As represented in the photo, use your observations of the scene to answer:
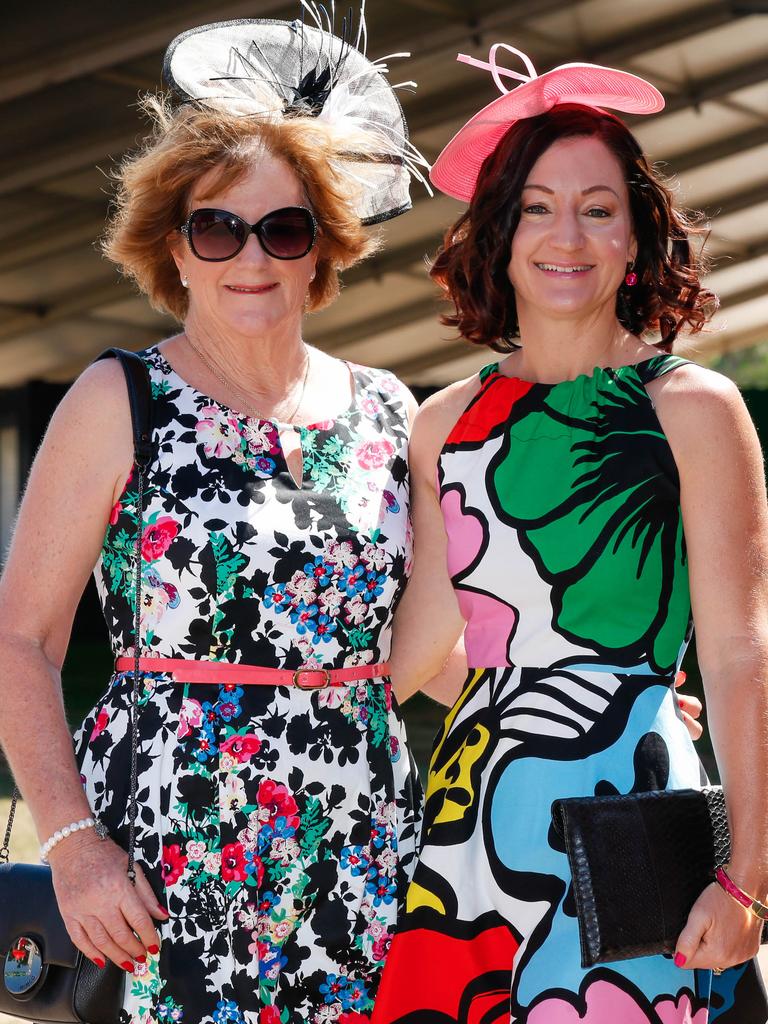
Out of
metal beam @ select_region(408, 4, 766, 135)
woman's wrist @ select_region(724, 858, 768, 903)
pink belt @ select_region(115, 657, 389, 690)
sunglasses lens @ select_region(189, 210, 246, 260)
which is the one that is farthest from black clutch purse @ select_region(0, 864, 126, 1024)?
metal beam @ select_region(408, 4, 766, 135)

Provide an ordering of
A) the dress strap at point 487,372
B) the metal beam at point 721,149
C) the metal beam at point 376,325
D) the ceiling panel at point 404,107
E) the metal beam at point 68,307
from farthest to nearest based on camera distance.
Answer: the metal beam at point 376,325, the metal beam at point 721,149, the metal beam at point 68,307, the ceiling panel at point 404,107, the dress strap at point 487,372

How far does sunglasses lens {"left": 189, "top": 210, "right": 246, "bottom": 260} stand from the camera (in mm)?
2574

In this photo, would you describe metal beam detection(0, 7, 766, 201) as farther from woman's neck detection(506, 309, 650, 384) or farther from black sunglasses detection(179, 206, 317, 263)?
woman's neck detection(506, 309, 650, 384)

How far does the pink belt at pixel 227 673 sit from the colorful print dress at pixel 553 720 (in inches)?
10.2

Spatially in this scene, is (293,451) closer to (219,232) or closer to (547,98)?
(219,232)

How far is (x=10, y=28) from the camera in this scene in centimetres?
855

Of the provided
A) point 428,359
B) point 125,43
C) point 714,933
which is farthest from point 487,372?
point 428,359

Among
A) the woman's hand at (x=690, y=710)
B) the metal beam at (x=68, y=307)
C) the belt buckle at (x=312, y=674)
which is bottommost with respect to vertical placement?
the woman's hand at (x=690, y=710)

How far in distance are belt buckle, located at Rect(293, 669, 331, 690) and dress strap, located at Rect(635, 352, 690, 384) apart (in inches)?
30.2

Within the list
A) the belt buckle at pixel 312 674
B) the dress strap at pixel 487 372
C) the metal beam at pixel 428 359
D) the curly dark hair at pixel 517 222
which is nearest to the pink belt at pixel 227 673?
the belt buckle at pixel 312 674

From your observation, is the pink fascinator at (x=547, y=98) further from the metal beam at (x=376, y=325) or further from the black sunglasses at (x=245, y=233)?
the metal beam at (x=376, y=325)

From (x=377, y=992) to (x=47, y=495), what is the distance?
1047 mm

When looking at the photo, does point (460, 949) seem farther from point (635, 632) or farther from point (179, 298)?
point (179, 298)

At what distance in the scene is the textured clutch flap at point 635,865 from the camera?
6.56ft
